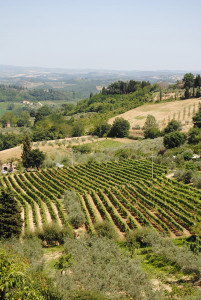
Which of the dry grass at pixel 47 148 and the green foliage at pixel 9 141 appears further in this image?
the green foliage at pixel 9 141

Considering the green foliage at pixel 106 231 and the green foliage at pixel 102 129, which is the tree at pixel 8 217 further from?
the green foliage at pixel 102 129

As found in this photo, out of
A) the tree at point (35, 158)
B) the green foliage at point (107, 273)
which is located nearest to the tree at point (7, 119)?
the tree at point (35, 158)

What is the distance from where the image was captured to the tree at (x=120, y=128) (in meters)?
79.1

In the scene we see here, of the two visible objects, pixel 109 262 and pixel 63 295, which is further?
pixel 109 262

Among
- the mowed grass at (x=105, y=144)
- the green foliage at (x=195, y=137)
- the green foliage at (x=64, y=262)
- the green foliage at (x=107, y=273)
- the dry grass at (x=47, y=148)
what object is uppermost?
the green foliage at (x=195, y=137)

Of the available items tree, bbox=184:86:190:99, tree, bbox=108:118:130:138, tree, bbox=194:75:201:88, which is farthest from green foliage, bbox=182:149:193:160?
tree, bbox=194:75:201:88

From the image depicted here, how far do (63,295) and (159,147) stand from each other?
42.3 m

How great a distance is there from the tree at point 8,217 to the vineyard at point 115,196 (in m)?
2.60

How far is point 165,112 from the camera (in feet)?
304

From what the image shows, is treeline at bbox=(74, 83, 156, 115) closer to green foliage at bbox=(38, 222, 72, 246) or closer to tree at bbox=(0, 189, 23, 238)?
tree at bbox=(0, 189, 23, 238)

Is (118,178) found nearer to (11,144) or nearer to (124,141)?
(124,141)

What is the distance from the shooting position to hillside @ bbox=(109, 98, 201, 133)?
278 ft

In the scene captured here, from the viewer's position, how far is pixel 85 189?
38.5 m

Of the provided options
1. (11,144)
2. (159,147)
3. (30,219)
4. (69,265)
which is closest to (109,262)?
(69,265)
